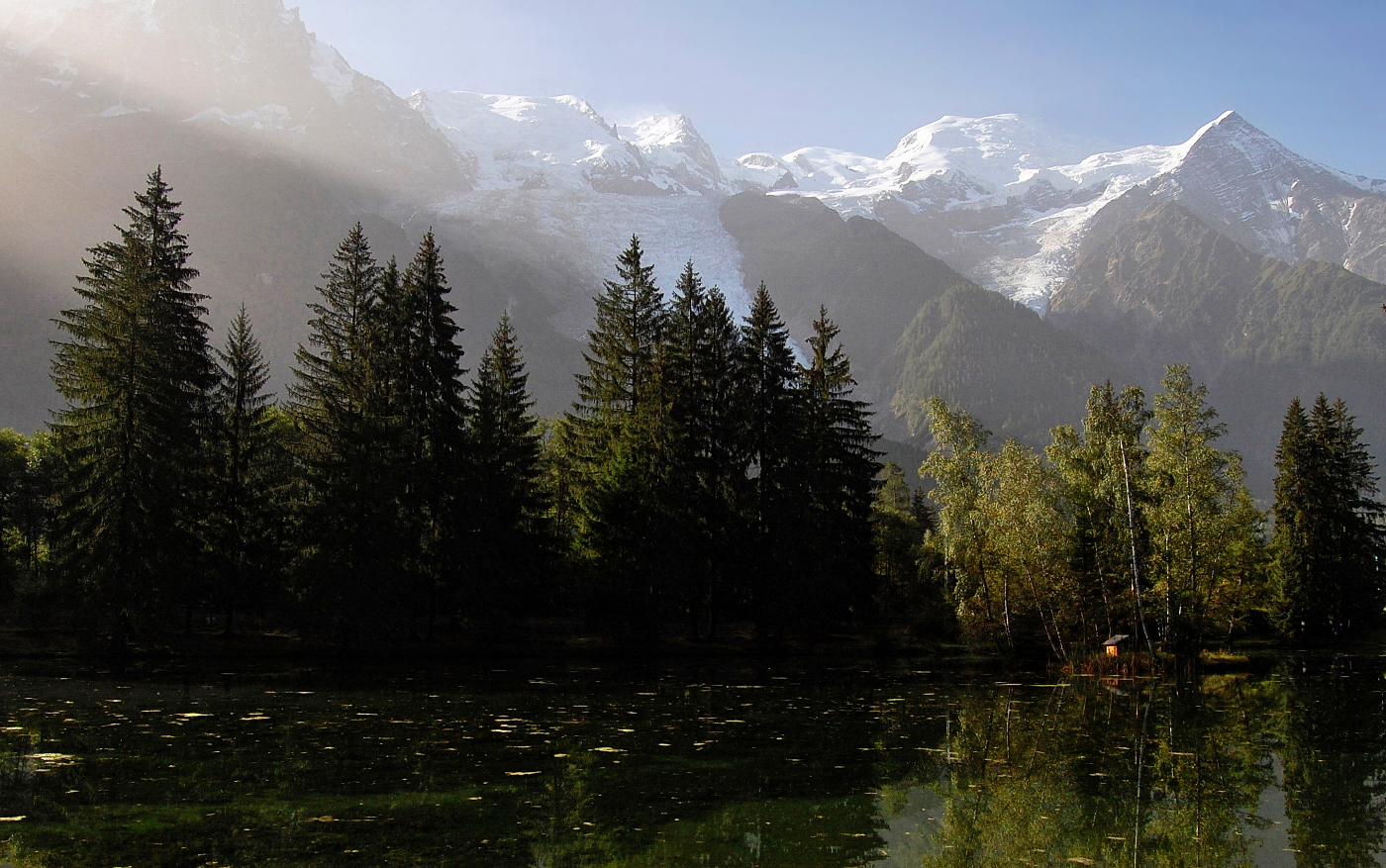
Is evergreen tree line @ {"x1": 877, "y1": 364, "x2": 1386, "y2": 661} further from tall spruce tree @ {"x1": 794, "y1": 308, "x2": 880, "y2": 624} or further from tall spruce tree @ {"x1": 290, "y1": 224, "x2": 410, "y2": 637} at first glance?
tall spruce tree @ {"x1": 290, "y1": 224, "x2": 410, "y2": 637}

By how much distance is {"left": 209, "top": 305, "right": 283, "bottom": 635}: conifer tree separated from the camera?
40.2 m

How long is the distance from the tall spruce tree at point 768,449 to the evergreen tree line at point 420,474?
4.3 inches

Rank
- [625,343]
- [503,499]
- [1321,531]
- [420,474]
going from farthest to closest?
[1321,531] → [625,343] → [503,499] → [420,474]

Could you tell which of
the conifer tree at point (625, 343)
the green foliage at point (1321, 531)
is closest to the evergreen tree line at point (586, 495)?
the conifer tree at point (625, 343)

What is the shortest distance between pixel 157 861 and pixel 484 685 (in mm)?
18424

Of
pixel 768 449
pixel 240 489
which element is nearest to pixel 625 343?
pixel 768 449

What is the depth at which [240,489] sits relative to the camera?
1634 inches

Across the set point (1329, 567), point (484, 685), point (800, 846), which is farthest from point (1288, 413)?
point (800, 846)

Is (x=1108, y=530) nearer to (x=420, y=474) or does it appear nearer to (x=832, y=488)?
(x=832, y=488)

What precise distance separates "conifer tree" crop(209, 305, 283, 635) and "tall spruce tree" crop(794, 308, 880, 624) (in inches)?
940

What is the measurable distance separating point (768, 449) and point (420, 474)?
16500 mm

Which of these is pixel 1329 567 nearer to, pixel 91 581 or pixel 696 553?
pixel 696 553

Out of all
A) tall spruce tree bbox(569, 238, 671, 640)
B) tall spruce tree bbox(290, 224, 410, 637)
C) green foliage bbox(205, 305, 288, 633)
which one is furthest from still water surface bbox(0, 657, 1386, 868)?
tall spruce tree bbox(569, 238, 671, 640)

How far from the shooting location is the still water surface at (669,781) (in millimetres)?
9547
